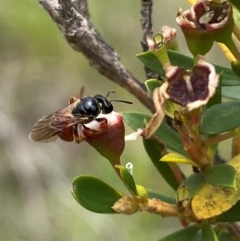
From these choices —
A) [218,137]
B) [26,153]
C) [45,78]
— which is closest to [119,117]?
[218,137]

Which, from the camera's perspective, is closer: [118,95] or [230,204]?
[230,204]

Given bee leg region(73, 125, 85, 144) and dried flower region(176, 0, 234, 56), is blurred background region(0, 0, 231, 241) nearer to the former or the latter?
bee leg region(73, 125, 85, 144)

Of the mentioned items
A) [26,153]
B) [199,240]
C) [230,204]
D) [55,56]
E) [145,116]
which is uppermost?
[145,116]

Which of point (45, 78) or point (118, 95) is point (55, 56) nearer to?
point (45, 78)

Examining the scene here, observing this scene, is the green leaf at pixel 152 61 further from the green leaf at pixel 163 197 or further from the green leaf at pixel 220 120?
the green leaf at pixel 163 197

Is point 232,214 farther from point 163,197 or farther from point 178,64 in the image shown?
point 178,64

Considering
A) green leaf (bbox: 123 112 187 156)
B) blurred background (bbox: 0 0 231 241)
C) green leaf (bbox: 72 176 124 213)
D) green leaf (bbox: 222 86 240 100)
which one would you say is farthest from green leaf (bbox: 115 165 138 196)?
blurred background (bbox: 0 0 231 241)
